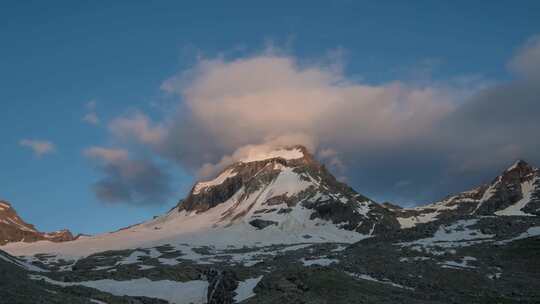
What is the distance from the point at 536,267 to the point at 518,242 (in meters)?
A: 15.4

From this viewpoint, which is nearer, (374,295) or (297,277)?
(374,295)

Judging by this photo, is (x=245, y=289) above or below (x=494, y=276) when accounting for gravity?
below

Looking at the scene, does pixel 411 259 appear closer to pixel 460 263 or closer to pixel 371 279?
pixel 460 263

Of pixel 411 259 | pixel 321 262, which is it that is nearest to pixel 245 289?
pixel 321 262

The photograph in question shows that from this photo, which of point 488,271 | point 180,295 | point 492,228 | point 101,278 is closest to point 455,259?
point 488,271

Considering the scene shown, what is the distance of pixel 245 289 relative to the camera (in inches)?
3000

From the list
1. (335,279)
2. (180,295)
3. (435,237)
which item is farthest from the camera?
(435,237)

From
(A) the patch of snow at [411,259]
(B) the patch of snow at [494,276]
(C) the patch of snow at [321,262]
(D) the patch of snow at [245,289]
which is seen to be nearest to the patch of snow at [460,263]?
(A) the patch of snow at [411,259]

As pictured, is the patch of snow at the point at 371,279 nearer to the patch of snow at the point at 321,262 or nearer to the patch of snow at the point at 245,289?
the patch of snow at the point at 245,289

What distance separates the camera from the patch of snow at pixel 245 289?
236 ft

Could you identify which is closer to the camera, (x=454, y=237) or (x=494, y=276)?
(x=494, y=276)

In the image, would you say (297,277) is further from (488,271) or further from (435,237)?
(435,237)

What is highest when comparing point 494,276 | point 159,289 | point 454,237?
point 454,237

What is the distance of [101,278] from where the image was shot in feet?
283
